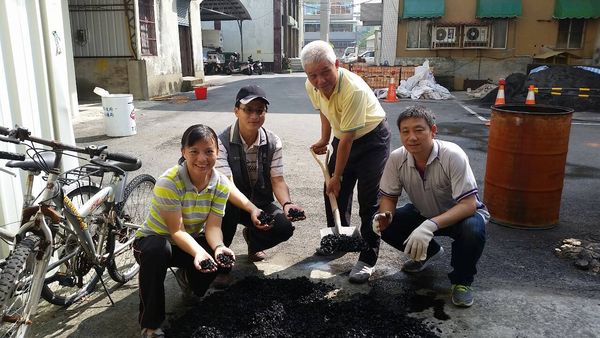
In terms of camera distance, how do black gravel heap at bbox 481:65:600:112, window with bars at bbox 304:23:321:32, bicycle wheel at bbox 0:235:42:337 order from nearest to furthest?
bicycle wheel at bbox 0:235:42:337
black gravel heap at bbox 481:65:600:112
window with bars at bbox 304:23:321:32

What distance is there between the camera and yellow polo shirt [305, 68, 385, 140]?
3.15 meters

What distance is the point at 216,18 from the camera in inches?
1245

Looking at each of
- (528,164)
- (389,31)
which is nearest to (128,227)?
(528,164)

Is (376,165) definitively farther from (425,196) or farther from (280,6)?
(280,6)

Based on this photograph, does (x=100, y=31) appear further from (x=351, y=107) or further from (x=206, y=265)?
(x=206, y=265)

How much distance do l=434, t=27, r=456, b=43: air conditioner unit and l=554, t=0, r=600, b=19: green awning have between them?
3884 millimetres

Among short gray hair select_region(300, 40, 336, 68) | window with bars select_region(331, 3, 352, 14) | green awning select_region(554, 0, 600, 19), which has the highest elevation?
window with bars select_region(331, 3, 352, 14)

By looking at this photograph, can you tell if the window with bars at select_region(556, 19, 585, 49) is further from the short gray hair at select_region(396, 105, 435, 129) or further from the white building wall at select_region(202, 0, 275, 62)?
the white building wall at select_region(202, 0, 275, 62)

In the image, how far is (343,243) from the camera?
344 cm

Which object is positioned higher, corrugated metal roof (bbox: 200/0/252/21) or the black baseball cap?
corrugated metal roof (bbox: 200/0/252/21)

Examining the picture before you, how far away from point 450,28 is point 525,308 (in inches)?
709

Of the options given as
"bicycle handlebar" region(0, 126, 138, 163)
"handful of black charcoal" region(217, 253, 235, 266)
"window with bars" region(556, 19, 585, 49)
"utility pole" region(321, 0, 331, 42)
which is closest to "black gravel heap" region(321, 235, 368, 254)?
"handful of black charcoal" region(217, 253, 235, 266)

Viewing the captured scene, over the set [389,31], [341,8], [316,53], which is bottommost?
[316,53]

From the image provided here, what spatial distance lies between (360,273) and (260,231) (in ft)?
2.46
